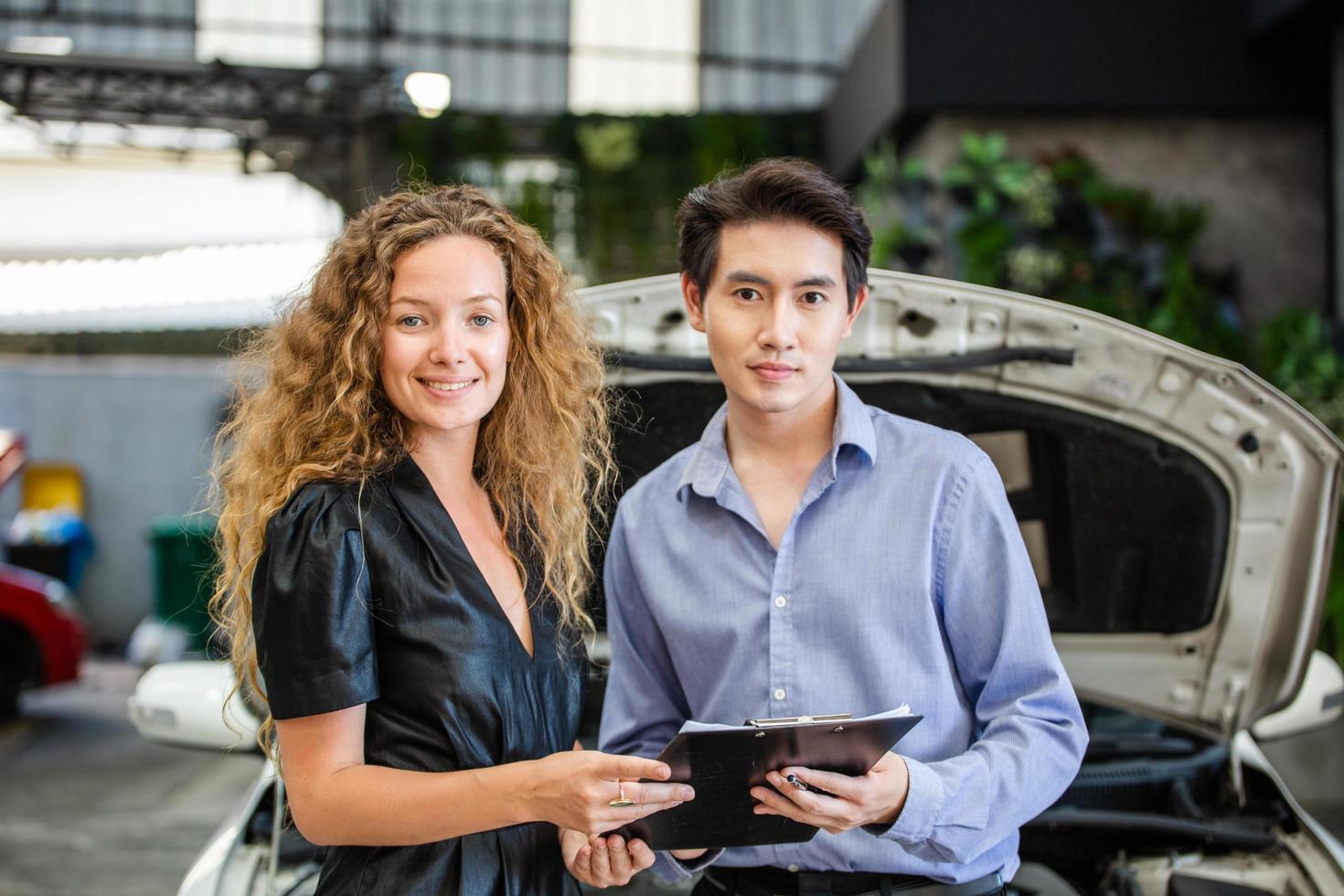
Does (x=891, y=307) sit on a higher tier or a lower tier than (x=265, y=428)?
higher

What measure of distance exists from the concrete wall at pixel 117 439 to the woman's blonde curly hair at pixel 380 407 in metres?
10.1

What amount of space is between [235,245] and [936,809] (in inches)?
574

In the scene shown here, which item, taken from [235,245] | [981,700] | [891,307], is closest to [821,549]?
[981,700]

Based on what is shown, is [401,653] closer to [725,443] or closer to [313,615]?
[313,615]

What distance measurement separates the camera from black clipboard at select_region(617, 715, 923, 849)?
1.26m

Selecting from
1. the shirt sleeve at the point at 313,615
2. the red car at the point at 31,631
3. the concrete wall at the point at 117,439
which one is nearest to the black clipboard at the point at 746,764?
the shirt sleeve at the point at 313,615

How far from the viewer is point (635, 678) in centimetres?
175

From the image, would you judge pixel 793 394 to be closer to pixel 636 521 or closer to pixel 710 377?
pixel 636 521

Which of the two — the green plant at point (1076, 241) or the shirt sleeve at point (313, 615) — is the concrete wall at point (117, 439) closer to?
the green plant at point (1076, 241)

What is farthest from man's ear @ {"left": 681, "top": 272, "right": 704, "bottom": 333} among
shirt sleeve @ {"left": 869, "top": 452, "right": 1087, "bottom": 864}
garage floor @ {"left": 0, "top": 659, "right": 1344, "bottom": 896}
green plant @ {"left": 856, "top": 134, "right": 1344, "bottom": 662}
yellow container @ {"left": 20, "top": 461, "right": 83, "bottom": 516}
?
yellow container @ {"left": 20, "top": 461, "right": 83, "bottom": 516}

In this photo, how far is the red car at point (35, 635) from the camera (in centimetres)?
686

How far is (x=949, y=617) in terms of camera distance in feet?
5.18

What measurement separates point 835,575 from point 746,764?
1.18 ft

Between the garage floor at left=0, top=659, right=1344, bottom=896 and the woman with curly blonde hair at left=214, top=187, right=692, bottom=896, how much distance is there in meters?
3.63
